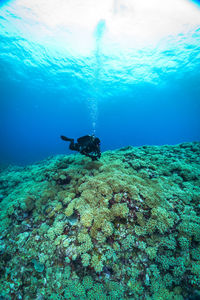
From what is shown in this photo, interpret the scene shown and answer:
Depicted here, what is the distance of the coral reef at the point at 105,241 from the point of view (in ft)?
12.4

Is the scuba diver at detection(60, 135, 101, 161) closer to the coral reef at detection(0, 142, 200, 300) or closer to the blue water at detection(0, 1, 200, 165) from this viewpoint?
the coral reef at detection(0, 142, 200, 300)

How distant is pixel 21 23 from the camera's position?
20.9m

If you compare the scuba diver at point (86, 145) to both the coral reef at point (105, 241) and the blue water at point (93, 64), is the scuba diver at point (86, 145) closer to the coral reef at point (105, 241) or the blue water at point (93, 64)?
the coral reef at point (105, 241)

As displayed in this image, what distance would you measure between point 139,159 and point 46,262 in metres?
7.98

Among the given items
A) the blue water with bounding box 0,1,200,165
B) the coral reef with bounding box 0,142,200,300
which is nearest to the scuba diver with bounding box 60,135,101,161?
the coral reef with bounding box 0,142,200,300

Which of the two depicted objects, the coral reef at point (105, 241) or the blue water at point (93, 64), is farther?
the blue water at point (93, 64)

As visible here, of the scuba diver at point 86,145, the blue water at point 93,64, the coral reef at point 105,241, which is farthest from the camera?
the blue water at point 93,64

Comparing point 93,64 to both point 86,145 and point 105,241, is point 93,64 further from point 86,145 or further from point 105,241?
point 105,241

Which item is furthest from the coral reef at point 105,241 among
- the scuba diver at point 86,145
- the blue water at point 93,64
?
the blue water at point 93,64

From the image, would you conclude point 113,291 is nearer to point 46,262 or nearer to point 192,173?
point 46,262

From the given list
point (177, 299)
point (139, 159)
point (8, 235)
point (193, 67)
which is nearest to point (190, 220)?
point (177, 299)

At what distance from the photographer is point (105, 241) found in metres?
4.51

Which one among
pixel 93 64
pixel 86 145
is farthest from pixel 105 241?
pixel 93 64

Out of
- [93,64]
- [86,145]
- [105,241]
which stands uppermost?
[93,64]
